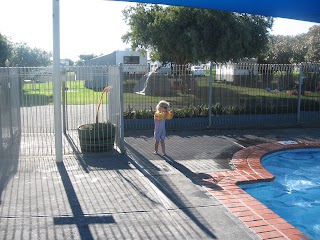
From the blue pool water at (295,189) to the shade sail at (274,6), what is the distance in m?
3.83

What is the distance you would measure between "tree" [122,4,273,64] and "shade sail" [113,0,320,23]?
12.4 m

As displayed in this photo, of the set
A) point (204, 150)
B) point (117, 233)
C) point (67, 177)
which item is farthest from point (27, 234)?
point (204, 150)

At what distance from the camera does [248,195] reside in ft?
18.5

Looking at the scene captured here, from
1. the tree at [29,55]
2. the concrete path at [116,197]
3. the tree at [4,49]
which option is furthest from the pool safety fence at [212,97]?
the tree at [29,55]

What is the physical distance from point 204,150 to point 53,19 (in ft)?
14.6

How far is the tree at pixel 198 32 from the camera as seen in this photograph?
618 inches

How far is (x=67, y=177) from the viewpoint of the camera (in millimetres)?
6465

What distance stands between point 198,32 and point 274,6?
13516 mm

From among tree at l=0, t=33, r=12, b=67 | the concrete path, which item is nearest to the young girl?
the concrete path

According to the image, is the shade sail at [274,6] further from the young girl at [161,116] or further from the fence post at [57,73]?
the young girl at [161,116]

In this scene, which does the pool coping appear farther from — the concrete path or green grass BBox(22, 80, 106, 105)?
green grass BBox(22, 80, 106, 105)

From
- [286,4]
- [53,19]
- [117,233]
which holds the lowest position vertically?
[117,233]

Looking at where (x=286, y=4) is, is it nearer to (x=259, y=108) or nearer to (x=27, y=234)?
(x=27, y=234)

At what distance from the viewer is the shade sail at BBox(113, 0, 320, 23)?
2.37 metres
